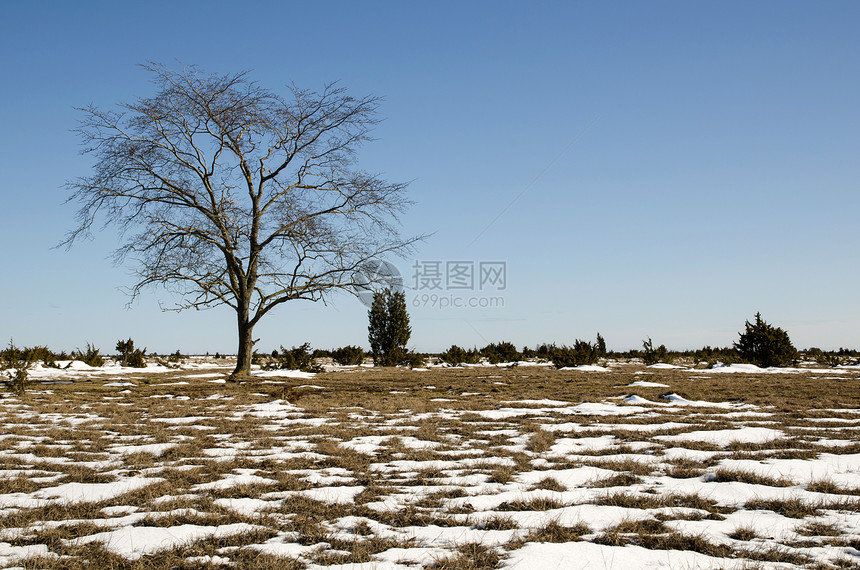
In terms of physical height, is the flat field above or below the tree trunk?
below

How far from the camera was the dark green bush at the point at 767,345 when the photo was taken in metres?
27.0

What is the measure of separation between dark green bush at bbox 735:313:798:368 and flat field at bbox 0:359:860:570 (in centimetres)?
2092

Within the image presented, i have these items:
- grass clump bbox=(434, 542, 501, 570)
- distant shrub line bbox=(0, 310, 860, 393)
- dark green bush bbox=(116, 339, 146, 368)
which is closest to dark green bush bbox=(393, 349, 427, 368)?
distant shrub line bbox=(0, 310, 860, 393)

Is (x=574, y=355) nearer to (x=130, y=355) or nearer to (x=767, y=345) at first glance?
(x=767, y=345)

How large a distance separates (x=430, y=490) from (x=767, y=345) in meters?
28.5

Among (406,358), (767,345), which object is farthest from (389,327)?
(767,345)

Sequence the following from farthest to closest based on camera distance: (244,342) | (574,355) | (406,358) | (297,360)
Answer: (406,358) < (574,355) < (297,360) < (244,342)

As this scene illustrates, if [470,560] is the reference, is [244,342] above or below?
above

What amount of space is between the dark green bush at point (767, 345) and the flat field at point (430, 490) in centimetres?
2092

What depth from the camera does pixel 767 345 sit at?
1069 inches

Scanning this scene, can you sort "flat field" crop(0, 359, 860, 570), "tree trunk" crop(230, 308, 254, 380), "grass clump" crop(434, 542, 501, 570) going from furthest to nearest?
"tree trunk" crop(230, 308, 254, 380), "flat field" crop(0, 359, 860, 570), "grass clump" crop(434, 542, 501, 570)

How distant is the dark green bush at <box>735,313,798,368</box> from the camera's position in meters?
27.0

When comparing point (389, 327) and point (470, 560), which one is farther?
point (389, 327)

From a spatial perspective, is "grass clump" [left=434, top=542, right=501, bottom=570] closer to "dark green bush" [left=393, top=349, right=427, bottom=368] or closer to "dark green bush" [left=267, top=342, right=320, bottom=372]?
"dark green bush" [left=267, top=342, right=320, bottom=372]
